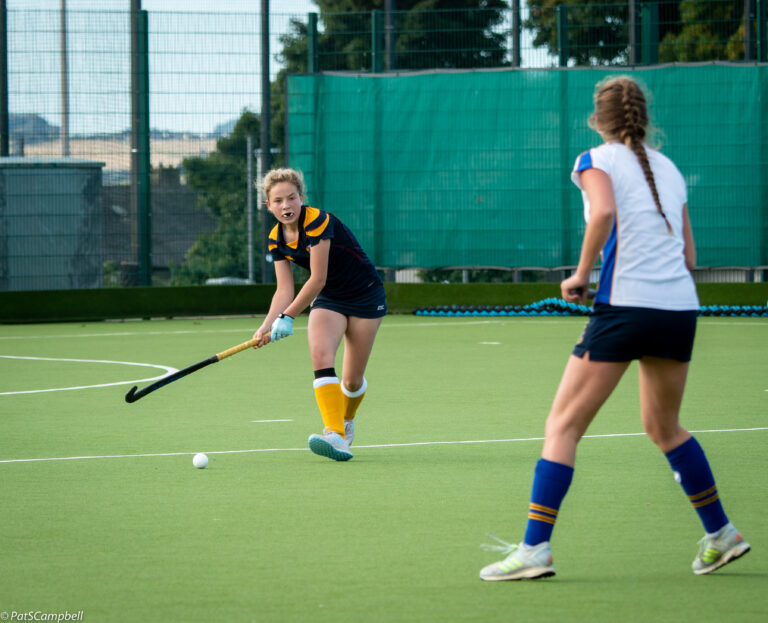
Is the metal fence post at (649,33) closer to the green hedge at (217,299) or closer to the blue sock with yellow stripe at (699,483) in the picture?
the green hedge at (217,299)

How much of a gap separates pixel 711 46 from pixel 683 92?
406cm

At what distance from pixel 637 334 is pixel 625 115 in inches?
30.5

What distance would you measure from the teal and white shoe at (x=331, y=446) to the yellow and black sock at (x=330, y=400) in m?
0.08

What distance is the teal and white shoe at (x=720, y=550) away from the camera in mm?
4375

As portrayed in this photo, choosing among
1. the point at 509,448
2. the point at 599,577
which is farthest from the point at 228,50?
the point at 599,577

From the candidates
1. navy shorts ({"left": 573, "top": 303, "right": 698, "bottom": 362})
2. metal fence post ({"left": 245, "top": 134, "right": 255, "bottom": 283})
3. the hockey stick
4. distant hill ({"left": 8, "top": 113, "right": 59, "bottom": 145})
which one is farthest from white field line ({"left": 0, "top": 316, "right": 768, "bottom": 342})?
navy shorts ({"left": 573, "top": 303, "right": 698, "bottom": 362})

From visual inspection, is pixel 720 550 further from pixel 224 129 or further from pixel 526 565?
pixel 224 129

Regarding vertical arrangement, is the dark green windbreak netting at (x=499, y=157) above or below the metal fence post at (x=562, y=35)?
below

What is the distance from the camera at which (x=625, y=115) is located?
4.32 metres

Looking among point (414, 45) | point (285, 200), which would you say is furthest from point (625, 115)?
point (414, 45)

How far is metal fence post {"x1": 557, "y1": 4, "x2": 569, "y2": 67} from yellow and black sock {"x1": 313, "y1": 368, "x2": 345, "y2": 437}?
14.6m

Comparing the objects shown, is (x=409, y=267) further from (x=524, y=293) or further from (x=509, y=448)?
(x=509, y=448)

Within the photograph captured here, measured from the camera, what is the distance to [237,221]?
19906 mm

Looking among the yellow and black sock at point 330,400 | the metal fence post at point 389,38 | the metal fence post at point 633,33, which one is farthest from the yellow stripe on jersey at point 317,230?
the metal fence post at point 633,33
